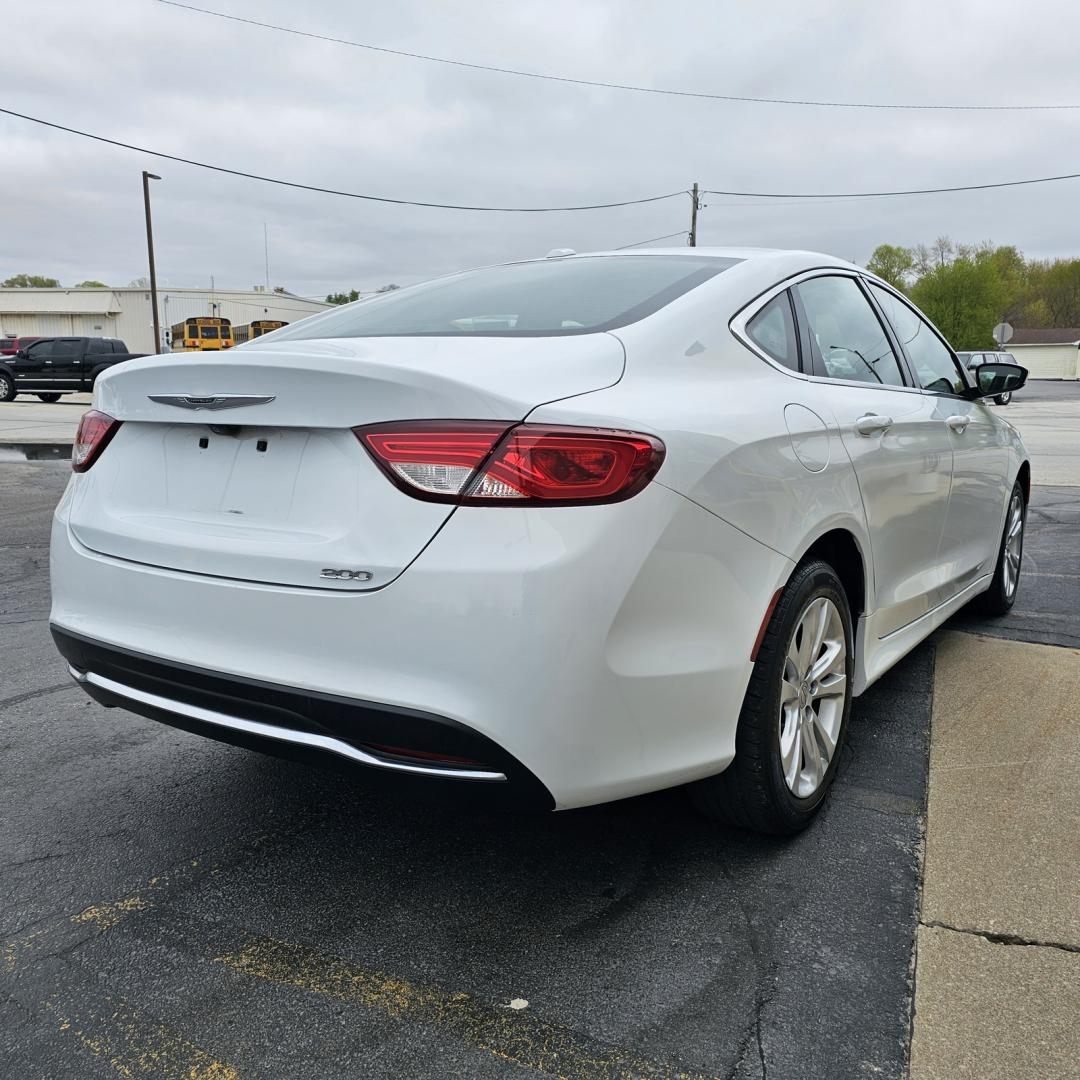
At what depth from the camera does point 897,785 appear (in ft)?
10.4

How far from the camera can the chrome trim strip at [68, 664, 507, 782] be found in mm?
2047

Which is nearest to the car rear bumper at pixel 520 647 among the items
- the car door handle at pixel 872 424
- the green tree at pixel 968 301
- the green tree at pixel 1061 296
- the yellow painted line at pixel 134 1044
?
the yellow painted line at pixel 134 1044

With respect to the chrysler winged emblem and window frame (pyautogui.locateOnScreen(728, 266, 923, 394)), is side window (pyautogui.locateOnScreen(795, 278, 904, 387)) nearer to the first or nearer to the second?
window frame (pyautogui.locateOnScreen(728, 266, 923, 394))

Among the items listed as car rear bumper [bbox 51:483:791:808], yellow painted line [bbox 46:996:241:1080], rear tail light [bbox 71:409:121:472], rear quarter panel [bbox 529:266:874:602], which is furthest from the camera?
rear tail light [bbox 71:409:121:472]

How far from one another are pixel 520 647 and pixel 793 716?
3.46 ft

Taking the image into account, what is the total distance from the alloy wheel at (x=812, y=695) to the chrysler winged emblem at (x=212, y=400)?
1.43m

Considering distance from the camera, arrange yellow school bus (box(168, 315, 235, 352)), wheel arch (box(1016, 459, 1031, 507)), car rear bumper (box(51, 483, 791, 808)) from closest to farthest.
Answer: car rear bumper (box(51, 483, 791, 808)) < wheel arch (box(1016, 459, 1031, 507)) < yellow school bus (box(168, 315, 235, 352))

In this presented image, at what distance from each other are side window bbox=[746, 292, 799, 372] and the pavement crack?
4.90 ft

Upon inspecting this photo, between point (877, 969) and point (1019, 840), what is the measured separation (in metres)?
0.84

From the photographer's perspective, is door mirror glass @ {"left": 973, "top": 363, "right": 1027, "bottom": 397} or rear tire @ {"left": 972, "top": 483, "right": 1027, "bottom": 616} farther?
rear tire @ {"left": 972, "top": 483, "right": 1027, "bottom": 616}

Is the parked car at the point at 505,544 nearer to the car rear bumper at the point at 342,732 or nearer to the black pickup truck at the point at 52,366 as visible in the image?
the car rear bumper at the point at 342,732

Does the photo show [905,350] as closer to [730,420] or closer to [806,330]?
[806,330]

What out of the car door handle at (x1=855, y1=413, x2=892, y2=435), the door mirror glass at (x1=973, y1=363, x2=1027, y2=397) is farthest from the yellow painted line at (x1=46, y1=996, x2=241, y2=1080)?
the door mirror glass at (x1=973, y1=363, x2=1027, y2=397)

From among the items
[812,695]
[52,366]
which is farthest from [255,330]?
[812,695]
